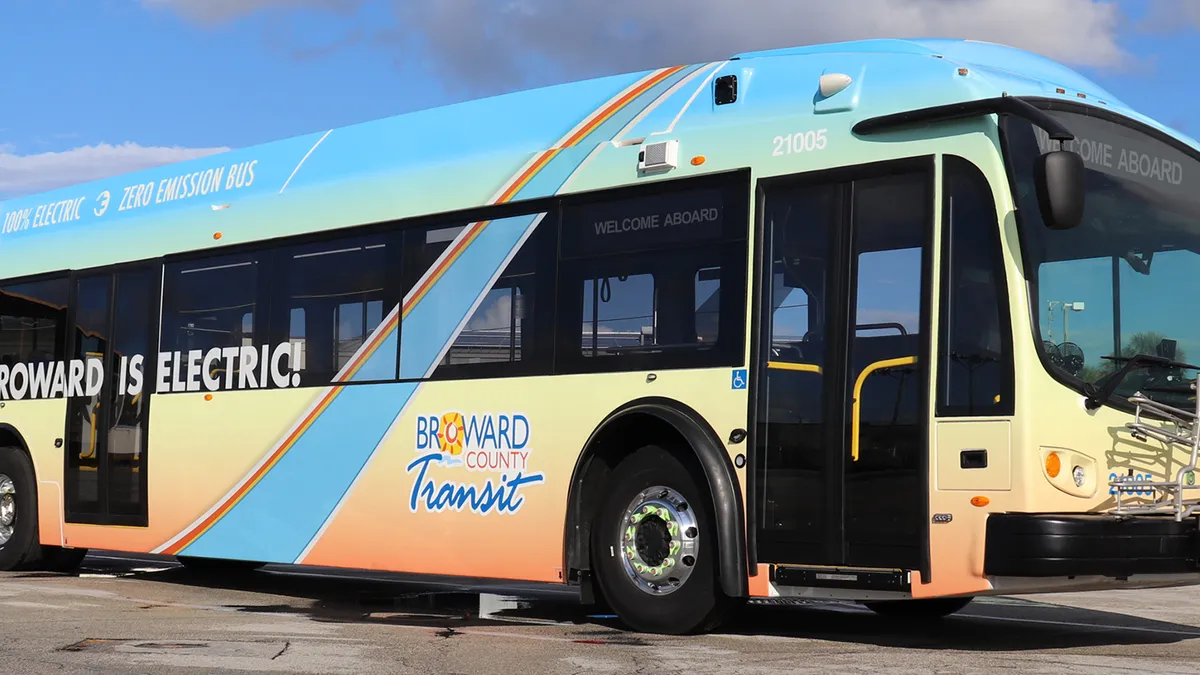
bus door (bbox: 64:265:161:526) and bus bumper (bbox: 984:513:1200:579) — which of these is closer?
bus bumper (bbox: 984:513:1200:579)

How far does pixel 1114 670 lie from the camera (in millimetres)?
7914

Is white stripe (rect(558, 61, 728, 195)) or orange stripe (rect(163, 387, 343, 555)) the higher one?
white stripe (rect(558, 61, 728, 195))

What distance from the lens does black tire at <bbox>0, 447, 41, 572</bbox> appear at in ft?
49.7

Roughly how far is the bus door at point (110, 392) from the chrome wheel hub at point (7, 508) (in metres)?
1.06

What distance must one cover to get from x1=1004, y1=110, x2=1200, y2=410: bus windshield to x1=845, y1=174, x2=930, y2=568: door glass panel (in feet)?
2.09

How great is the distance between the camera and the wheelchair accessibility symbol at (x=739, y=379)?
930cm

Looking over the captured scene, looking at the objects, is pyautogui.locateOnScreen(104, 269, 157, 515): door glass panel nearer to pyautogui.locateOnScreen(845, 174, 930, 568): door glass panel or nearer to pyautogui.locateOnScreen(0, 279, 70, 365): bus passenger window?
pyautogui.locateOnScreen(0, 279, 70, 365): bus passenger window

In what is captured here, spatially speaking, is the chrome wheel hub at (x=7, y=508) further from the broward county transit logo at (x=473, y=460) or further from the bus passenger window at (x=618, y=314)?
the bus passenger window at (x=618, y=314)

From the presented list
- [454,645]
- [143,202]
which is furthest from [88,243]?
[454,645]

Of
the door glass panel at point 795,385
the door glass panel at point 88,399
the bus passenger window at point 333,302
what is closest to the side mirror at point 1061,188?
the door glass panel at point 795,385

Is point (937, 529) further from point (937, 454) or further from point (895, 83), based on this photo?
point (895, 83)

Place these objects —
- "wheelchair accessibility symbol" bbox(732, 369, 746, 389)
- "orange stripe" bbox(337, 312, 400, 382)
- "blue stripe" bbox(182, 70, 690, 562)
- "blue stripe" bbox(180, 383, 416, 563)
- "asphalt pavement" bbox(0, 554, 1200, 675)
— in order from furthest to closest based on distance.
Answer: "blue stripe" bbox(180, 383, 416, 563), "orange stripe" bbox(337, 312, 400, 382), "blue stripe" bbox(182, 70, 690, 562), "wheelchair accessibility symbol" bbox(732, 369, 746, 389), "asphalt pavement" bbox(0, 554, 1200, 675)

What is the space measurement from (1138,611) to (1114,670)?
16.7ft

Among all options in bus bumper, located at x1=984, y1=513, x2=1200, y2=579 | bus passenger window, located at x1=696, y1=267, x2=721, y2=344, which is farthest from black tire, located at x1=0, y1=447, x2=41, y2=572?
bus bumper, located at x1=984, y1=513, x2=1200, y2=579
